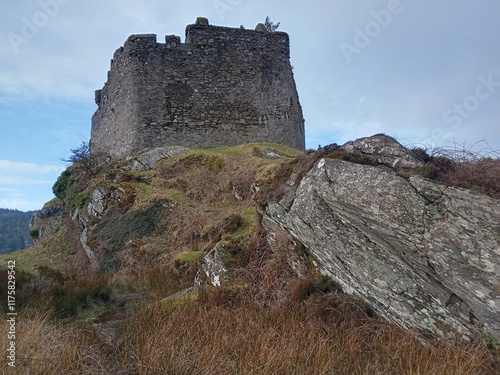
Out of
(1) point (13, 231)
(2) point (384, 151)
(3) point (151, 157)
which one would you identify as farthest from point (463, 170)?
(1) point (13, 231)

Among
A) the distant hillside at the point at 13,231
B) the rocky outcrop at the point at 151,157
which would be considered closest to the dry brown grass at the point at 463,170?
the rocky outcrop at the point at 151,157

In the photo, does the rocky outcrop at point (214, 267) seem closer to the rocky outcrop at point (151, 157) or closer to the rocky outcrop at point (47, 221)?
the rocky outcrop at point (151, 157)

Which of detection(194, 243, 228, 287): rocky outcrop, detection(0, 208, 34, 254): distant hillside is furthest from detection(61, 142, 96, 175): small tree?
detection(0, 208, 34, 254): distant hillside

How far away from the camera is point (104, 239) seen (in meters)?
12.5

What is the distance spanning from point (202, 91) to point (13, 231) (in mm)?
96837

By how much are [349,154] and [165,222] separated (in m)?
7.52

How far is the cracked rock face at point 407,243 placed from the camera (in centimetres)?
434

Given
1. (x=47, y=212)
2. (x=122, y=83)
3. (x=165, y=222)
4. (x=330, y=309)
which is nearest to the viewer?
(x=330, y=309)

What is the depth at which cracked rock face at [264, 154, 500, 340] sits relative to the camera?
4.34 metres

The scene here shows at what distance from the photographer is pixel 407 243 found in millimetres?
4879

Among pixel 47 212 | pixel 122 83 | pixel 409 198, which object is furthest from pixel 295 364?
pixel 47 212

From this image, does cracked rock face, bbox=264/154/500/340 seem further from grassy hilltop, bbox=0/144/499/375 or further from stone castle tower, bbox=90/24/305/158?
stone castle tower, bbox=90/24/305/158

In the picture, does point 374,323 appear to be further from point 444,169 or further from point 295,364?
point 444,169

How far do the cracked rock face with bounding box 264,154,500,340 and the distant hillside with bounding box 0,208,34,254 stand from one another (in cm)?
6092
